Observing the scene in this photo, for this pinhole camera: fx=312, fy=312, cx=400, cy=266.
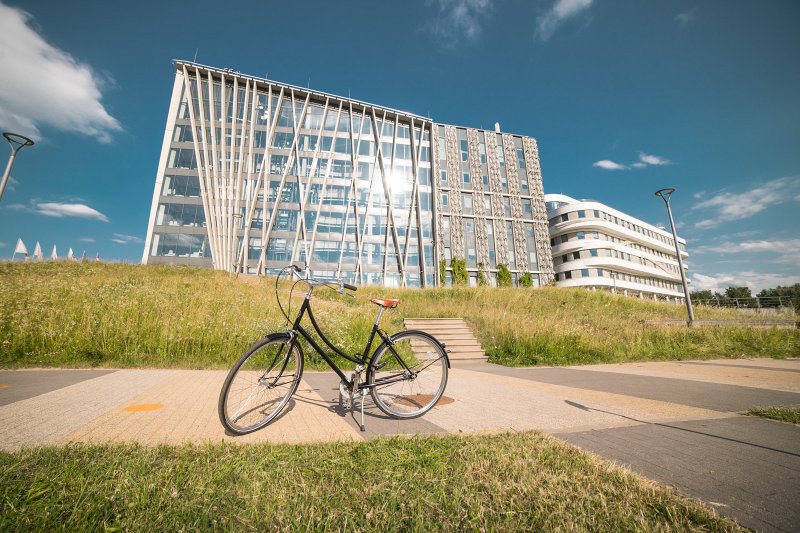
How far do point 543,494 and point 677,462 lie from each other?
127 cm

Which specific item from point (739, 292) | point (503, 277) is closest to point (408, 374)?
point (503, 277)

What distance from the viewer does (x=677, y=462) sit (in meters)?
2.20

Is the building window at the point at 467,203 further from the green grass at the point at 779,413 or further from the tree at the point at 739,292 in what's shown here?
the tree at the point at 739,292

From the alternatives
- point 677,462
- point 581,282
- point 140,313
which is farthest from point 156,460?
point 581,282

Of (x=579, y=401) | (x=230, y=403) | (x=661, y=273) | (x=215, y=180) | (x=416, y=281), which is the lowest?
(x=579, y=401)

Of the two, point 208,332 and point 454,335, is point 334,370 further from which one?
point 454,335

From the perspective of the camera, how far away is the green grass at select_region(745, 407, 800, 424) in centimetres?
309

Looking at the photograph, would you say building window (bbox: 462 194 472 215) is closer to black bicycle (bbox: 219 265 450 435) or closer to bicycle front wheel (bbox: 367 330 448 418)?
bicycle front wheel (bbox: 367 330 448 418)

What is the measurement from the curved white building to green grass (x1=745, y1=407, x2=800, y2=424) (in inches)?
2160

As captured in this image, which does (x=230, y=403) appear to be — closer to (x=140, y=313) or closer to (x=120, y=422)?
(x=120, y=422)

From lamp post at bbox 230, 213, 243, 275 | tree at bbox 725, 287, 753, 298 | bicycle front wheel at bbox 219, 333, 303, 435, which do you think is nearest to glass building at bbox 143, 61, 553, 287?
lamp post at bbox 230, 213, 243, 275

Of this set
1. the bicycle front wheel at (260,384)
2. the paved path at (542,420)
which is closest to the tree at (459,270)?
the paved path at (542,420)

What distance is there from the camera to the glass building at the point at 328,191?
102ft

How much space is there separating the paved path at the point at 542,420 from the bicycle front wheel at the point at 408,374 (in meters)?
0.20
